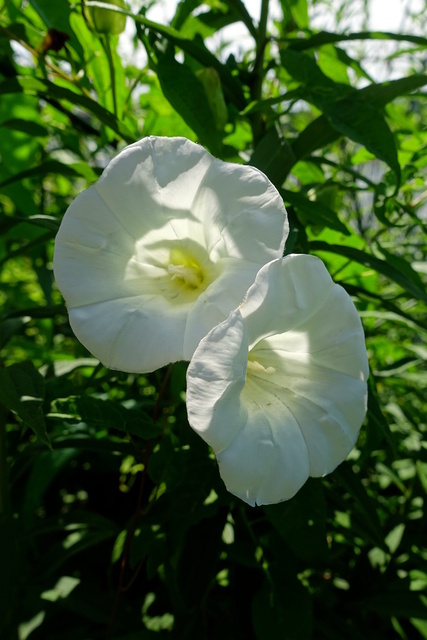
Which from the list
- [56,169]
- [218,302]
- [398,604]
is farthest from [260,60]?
[398,604]

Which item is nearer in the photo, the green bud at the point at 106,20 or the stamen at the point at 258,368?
the stamen at the point at 258,368

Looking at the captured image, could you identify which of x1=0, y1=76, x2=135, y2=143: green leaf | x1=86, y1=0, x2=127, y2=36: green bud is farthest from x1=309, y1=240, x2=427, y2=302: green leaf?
x1=86, y1=0, x2=127, y2=36: green bud

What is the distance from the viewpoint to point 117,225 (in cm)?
74

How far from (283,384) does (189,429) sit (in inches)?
10.0

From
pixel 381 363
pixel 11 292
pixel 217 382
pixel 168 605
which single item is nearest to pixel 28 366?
pixel 217 382

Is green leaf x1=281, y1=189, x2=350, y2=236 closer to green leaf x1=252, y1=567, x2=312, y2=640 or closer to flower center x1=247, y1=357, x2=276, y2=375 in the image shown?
flower center x1=247, y1=357, x2=276, y2=375

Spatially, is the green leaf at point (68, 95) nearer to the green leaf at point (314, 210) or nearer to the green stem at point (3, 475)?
the green leaf at point (314, 210)

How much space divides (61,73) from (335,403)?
742 millimetres

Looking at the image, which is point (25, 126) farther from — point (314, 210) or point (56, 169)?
point (314, 210)

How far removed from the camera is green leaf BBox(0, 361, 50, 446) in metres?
0.68

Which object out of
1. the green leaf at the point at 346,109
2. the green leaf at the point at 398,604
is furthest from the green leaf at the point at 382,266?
the green leaf at the point at 398,604

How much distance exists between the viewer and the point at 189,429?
948 mm

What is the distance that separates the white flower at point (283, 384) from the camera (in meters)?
0.58

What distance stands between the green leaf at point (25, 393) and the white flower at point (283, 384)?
0.20m
